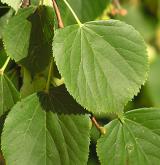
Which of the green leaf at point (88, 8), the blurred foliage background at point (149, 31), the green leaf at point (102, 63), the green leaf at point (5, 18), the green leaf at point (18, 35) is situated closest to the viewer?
the green leaf at point (102, 63)

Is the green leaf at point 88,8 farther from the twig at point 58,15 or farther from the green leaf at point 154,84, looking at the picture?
the green leaf at point 154,84

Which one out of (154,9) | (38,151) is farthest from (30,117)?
(154,9)

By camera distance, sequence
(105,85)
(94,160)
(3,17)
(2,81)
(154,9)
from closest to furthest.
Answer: (105,85), (2,81), (3,17), (94,160), (154,9)

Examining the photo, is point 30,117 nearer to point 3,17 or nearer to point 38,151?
point 38,151

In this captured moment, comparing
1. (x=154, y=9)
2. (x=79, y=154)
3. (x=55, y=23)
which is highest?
(x=55, y=23)

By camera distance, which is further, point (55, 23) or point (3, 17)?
point (3, 17)

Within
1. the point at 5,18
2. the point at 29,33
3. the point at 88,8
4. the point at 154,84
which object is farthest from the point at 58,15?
the point at 154,84

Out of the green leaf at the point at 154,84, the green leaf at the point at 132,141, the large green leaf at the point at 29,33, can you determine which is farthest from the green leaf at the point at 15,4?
the green leaf at the point at 154,84
